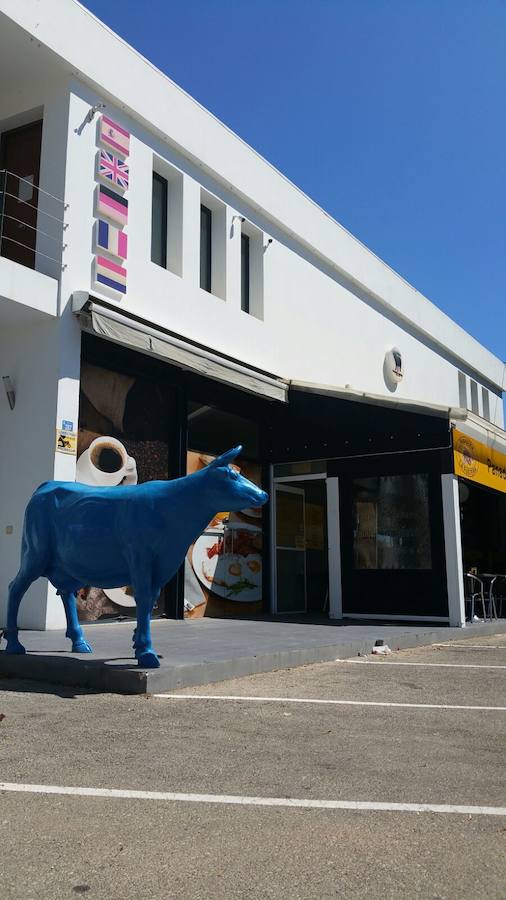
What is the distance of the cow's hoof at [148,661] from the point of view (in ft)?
19.6

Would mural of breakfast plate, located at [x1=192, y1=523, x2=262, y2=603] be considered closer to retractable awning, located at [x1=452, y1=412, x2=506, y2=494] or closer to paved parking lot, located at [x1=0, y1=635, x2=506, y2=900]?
retractable awning, located at [x1=452, y1=412, x2=506, y2=494]

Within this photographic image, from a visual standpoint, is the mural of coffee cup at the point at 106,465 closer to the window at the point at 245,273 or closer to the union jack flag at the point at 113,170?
the union jack flag at the point at 113,170

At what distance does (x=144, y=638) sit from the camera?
612cm

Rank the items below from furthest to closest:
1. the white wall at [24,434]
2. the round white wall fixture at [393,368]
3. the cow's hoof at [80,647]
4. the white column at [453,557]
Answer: the round white wall fixture at [393,368] → the white column at [453,557] → the white wall at [24,434] → the cow's hoof at [80,647]

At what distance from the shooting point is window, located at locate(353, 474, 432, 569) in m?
12.1

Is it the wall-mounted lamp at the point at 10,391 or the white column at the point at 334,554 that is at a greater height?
the wall-mounted lamp at the point at 10,391

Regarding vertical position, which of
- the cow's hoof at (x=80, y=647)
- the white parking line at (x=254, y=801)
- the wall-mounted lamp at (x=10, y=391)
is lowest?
the white parking line at (x=254, y=801)

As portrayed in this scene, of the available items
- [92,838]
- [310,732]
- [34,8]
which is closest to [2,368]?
[34,8]

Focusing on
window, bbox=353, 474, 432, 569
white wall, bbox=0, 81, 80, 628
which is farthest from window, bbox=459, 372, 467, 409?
white wall, bbox=0, 81, 80, 628

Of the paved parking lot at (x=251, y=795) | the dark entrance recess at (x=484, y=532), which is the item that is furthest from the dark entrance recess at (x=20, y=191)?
the dark entrance recess at (x=484, y=532)

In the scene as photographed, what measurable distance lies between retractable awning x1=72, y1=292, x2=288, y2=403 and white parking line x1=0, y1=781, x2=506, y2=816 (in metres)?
7.18

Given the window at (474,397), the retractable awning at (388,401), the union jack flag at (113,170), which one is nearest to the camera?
the union jack flag at (113,170)

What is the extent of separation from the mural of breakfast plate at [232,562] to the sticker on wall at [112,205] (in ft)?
16.6

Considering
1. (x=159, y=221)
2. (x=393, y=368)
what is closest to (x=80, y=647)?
(x=159, y=221)
